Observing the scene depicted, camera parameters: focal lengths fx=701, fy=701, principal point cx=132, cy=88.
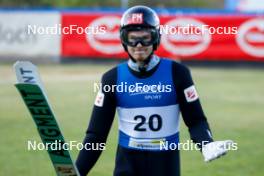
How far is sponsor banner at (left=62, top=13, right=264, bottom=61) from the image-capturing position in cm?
2439

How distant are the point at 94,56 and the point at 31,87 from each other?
2163 cm

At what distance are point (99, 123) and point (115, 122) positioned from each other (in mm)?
8448

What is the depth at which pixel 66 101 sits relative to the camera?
16562mm

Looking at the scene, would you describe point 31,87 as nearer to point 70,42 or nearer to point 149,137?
Answer: point 149,137

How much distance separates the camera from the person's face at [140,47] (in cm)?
512

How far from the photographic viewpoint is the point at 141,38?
5.12 metres

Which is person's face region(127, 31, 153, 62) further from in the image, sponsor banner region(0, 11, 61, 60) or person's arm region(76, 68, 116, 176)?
sponsor banner region(0, 11, 61, 60)
